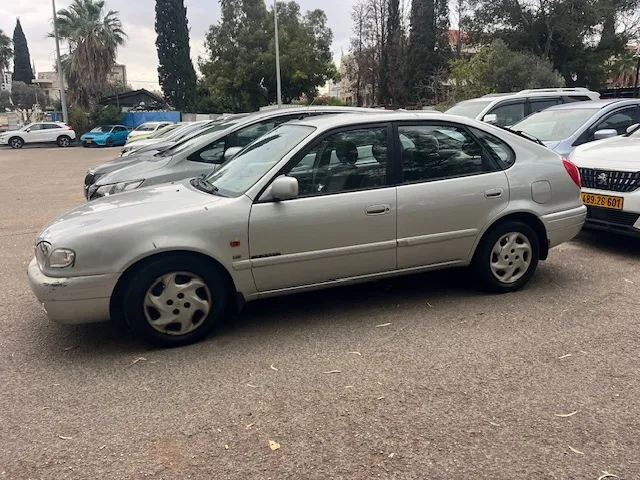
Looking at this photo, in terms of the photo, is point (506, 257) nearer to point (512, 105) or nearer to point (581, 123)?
point (581, 123)

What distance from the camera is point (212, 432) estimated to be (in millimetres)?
2877

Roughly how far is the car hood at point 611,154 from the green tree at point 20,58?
279 ft

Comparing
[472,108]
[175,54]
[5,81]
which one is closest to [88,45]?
[175,54]

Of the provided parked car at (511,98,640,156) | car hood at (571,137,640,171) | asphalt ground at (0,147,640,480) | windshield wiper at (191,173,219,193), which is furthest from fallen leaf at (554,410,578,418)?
parked car at (511,98,640,156)

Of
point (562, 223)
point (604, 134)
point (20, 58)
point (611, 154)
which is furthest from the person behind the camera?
point (20, 58)

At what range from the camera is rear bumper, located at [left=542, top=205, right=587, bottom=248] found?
188 inches

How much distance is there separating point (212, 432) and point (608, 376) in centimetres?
235

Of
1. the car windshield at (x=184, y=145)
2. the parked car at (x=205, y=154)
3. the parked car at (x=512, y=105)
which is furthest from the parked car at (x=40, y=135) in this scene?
the parked car at (x=512, y=105)

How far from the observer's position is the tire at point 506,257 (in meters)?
4.62

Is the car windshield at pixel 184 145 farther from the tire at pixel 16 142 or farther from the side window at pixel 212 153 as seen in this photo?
the tire at pixel 16 142

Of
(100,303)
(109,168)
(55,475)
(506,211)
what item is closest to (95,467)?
(55,475)

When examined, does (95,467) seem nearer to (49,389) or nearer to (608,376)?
(49,389)

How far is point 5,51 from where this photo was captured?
222ft

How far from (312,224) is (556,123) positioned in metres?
5.82
